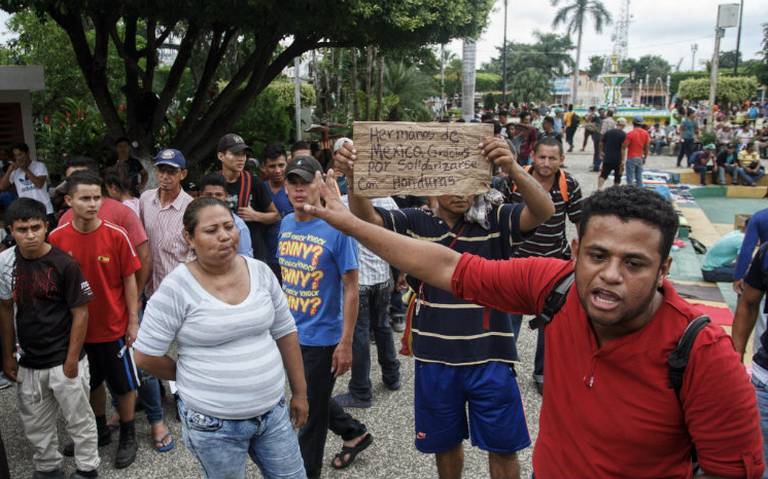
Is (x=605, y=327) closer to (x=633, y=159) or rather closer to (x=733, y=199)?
(x=633, y=159)

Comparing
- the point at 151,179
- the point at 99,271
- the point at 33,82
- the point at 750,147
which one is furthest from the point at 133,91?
the point at 750,147

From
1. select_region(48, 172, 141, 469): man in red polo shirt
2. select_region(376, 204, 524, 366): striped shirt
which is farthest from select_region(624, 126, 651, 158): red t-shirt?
select_region(48, 172, 141, 469): man in red polo shirt

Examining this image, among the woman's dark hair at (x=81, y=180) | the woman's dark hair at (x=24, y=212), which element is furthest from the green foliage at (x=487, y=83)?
the woman's dark hair at (x=24, y=212)

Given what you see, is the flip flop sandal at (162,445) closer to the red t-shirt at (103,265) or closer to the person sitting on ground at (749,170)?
the red t-shirt at (103,265)

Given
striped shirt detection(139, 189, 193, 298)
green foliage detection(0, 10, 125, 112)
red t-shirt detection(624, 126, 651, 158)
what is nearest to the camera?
striped shirt detection(139, 189, 193, 298)

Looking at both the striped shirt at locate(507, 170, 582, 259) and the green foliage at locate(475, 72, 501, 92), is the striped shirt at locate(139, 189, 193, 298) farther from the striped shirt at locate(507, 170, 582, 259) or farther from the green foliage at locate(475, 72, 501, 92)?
the green foliage at locate(475, 72, 501, 92)

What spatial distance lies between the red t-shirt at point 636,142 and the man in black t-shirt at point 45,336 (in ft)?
42.0

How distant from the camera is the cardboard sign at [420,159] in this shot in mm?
2760

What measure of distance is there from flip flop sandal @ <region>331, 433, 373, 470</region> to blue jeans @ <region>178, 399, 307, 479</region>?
1126 millimetres

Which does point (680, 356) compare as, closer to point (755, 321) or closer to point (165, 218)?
point (755, 321)

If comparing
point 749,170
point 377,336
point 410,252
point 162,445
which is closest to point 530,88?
point 749,170

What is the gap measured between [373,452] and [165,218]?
221cm

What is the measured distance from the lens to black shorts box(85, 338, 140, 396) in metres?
4.07

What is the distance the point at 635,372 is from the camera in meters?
1.69
